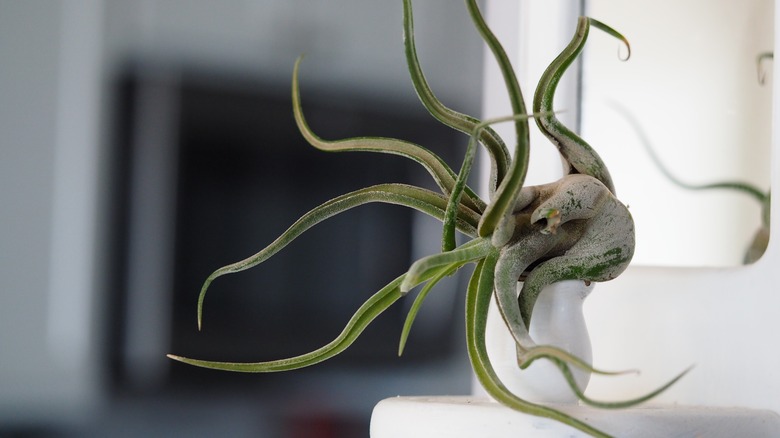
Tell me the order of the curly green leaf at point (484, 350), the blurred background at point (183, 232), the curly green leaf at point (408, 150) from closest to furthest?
the curly green leaf at point (484, 350), the curly green leaf at point (408, 150), the blurred background at point (183, 232)

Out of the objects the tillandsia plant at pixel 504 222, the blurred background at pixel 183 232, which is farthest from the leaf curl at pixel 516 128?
the blurred background at pixel 183 232

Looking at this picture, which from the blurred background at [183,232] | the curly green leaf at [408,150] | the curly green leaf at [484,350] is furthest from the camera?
the blurred background at [183,232]

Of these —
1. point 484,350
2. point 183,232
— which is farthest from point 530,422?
point 183,232

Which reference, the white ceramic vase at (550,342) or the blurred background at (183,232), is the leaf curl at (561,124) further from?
the blurred background at (183,232)

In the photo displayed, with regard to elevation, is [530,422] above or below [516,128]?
below

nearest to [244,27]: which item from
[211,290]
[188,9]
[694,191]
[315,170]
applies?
[188,9]

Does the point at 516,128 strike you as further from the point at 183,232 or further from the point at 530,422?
the point at 183,232

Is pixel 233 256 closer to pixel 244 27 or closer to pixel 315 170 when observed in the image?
pixel 315 170

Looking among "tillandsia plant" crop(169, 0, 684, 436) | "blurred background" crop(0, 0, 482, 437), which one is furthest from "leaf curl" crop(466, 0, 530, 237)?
"blurred background" crop(0, 0, 482, 437)
